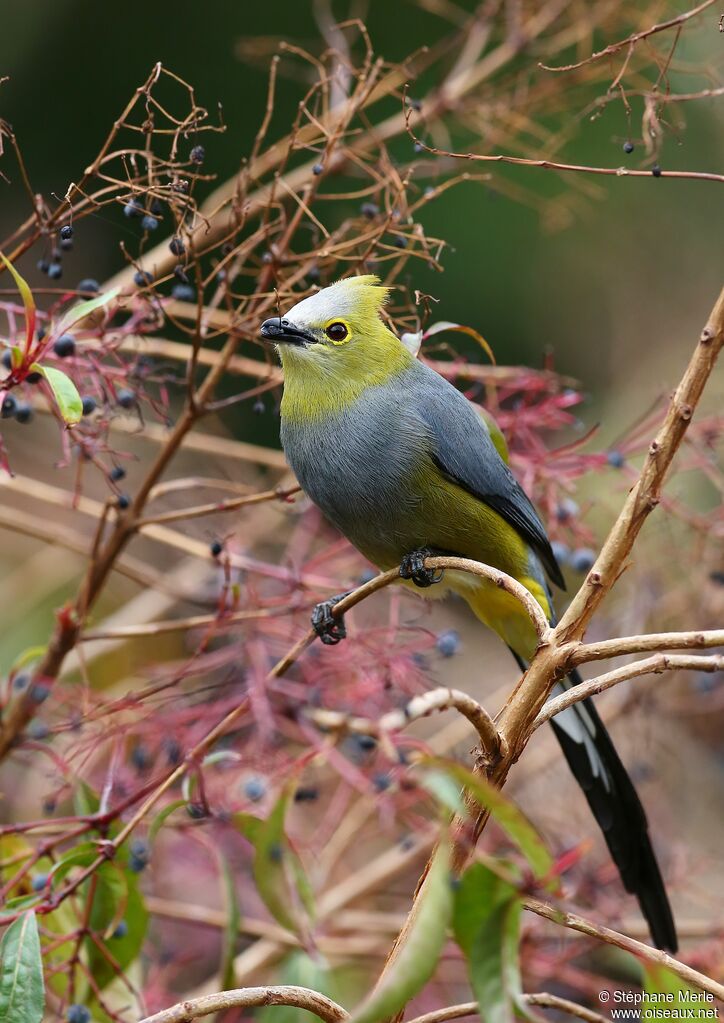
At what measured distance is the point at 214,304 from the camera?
2.08 metres

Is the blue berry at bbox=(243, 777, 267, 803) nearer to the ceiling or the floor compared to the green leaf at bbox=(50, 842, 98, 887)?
nearer to the floor

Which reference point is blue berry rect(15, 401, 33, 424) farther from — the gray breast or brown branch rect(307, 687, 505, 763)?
brown branch rect(307, 687, 505, 763)

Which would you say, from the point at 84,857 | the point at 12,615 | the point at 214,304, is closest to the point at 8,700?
the point at 84,857

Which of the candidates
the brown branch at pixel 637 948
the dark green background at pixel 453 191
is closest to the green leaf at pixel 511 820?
the brown branch at pixel 637 948

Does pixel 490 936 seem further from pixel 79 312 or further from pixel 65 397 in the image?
pixel 79 312

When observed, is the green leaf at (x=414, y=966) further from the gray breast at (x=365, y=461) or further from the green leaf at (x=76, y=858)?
the gray breast at (x=365, y=461)

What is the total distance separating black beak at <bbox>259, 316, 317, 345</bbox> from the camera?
2.02 m

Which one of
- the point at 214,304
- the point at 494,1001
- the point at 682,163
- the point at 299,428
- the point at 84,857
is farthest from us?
the point at 682,163

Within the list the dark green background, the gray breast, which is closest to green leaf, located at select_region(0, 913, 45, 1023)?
the gray breast

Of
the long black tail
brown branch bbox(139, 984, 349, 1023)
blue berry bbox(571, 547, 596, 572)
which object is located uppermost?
blue berry bbox(571, 547, 596, 572)

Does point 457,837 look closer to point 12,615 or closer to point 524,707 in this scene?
point 524,707

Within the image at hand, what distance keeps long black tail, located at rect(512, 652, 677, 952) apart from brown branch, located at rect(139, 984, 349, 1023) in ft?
2.93

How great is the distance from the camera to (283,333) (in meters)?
2.07

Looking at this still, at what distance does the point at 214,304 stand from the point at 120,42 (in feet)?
14.8
